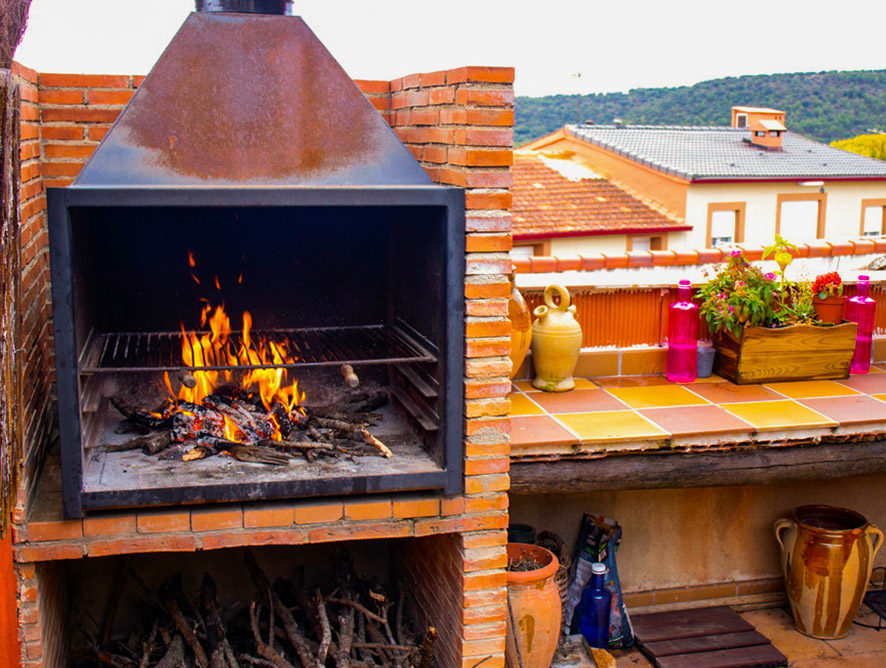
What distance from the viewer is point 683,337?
431 cm

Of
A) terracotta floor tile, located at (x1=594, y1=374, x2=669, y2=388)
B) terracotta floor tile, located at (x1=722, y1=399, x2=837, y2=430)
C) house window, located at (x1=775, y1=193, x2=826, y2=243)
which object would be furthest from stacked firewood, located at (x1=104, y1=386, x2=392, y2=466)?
house window, located at (x1=775, y1=193, x2=826, y2=243)

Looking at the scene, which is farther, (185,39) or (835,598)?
(835,598)

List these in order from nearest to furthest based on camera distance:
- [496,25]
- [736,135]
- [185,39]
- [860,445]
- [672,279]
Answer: [185,39], [860,445], [496,25], [672,279], [736,135]

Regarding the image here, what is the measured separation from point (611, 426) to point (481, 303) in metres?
Answer: 1.07

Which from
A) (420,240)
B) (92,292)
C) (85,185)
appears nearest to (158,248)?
(92,292)

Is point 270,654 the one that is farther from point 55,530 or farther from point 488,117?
point 488,117

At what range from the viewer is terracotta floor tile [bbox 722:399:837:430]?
3693mm

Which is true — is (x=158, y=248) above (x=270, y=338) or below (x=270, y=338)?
above

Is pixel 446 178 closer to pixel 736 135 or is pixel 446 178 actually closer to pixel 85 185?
pixel 85 185

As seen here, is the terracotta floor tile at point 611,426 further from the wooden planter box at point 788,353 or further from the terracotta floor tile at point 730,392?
the wooden planter box at point 788,353

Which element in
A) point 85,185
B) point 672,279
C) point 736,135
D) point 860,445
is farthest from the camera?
point 736,135

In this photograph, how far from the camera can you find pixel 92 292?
3279mm

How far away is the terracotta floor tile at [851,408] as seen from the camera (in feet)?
12.3

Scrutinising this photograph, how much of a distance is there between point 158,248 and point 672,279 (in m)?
2.50
